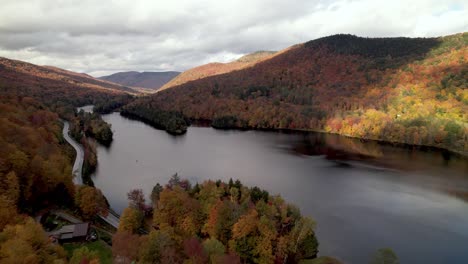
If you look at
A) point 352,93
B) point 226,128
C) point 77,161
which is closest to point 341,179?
point 77,161

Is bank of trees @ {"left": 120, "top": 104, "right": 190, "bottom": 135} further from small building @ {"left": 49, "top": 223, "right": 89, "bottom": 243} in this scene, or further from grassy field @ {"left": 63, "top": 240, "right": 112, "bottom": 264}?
grassy field @ {"left": 63, "top": 240, "right": 112, "bottom": 264}

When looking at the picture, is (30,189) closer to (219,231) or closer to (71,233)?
(71,233)

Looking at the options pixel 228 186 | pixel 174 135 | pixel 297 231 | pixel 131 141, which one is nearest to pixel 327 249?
pixel 297 231

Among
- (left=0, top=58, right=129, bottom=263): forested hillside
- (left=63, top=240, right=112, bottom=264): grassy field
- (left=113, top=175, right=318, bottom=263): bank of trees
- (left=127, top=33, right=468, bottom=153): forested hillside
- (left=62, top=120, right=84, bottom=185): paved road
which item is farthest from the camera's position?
(left=127, top=33, right=468, bottom=153): forested hillside

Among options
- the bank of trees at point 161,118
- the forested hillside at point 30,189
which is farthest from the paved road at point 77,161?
the bank of trees at point 161,118

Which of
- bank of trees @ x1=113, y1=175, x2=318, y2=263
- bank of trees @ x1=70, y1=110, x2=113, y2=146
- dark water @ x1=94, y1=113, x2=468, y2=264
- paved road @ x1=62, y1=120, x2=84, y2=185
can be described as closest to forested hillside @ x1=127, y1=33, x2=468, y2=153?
dark water @ x1=94, y1=113, x2=468, y2=264
